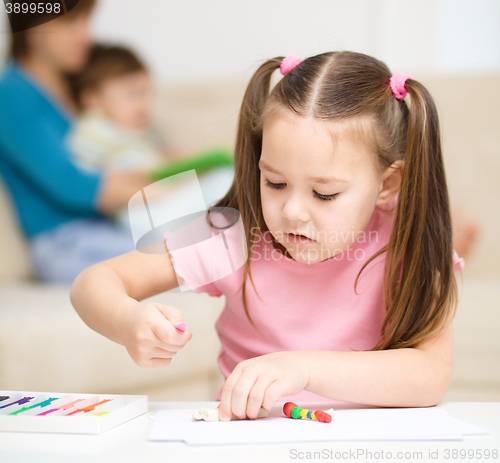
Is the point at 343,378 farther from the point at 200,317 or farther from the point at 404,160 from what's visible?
the point at 200,317

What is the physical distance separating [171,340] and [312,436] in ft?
0.50

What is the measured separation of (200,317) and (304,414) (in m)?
0.76

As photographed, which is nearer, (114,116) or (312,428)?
(312,428)

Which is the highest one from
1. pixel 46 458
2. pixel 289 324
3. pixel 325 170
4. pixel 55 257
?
pixel 325 170

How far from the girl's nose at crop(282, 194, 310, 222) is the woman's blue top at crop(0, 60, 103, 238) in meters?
1.11

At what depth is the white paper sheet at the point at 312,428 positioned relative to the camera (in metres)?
0.45

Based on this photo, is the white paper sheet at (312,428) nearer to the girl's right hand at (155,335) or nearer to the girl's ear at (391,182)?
the girl's right hand at (155,335)

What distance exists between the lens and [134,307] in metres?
0.59

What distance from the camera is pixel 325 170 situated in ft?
2.07

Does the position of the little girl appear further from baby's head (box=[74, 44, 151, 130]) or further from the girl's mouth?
baby's head (box=[74, 44, 151, 130])

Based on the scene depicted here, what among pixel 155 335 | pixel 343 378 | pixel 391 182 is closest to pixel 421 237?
pixel 391 182

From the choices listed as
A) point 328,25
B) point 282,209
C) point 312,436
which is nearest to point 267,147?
point 282,209

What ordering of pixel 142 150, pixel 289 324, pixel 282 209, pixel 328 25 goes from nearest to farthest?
1. pixel 282 209
2. pixel 289 324
3. pixel 142 150
4. pixel 328 25

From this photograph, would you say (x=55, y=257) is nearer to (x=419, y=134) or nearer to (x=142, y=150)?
(x=142, y=150)
